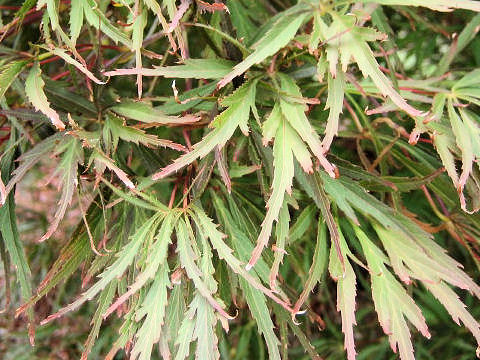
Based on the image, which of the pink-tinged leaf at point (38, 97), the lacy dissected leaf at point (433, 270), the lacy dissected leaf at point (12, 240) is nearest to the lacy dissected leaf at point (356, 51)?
the lacy dissected leaf at point (433, 270)

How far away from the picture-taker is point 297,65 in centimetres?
72

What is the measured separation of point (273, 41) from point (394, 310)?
1.20ft

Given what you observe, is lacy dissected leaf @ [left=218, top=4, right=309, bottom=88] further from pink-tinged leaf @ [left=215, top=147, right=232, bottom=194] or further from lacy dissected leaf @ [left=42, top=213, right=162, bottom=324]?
lacy dissected leaf @ [left=42, top=213, right=162, bottom=324]

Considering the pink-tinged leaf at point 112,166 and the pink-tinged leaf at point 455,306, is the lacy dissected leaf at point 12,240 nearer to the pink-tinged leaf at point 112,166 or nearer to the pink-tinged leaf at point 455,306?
the pink-tinged leaf at point 112,166

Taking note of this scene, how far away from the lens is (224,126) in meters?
0.57

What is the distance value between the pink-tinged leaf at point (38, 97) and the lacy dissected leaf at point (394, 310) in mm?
435

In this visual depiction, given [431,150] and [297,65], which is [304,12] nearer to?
[297,65]

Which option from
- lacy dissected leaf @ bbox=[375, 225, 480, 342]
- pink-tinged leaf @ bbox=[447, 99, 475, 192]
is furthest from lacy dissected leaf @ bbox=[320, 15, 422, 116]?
lacy dissected leaf @ bbox=[375, 225, 480, 342]

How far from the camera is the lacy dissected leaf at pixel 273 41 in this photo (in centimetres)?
56

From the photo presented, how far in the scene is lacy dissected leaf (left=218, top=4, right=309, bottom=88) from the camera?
1.83 feet

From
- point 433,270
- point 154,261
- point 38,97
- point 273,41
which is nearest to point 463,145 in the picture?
point 433,270

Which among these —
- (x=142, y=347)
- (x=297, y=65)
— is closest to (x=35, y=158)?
(x=142, y=347)

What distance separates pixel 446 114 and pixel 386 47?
0.17 meters

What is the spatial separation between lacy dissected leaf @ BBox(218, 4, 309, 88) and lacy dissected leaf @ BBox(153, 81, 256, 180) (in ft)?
0.11
